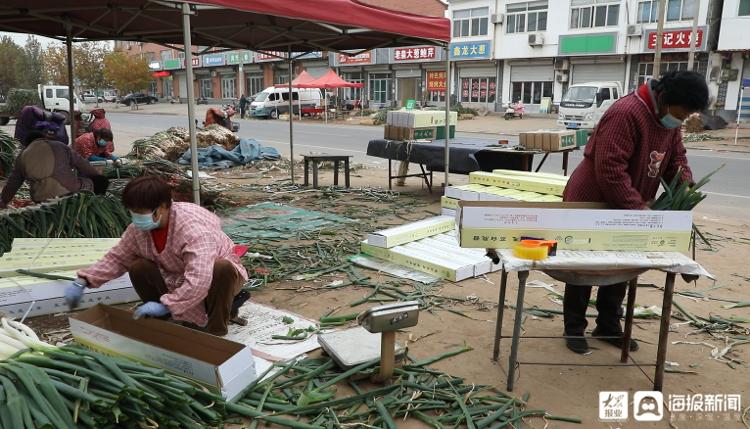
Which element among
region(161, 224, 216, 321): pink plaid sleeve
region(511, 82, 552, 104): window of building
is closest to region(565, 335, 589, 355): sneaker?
region(161, 224, 216, 321): pink plaid sleeve

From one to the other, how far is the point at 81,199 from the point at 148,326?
266 cm

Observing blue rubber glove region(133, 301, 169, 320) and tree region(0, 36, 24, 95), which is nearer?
blue rubber glove region(133, 301, 169, 320)

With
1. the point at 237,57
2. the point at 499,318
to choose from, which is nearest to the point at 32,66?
the point at 237,57

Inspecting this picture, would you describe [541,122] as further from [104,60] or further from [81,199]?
[104,60]

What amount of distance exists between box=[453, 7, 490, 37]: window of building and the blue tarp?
70.3ft

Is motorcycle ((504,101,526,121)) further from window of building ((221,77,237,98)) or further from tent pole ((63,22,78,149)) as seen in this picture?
window of building ((221,77,237,98))

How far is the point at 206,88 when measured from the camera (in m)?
49.0

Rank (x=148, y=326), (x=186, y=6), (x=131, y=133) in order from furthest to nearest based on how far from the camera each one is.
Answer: (x=131, y=133) → (x=186, y=6) → (x=148, y=326)

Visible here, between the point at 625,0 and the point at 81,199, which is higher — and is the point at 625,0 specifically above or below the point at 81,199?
above

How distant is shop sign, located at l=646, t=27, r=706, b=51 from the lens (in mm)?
22784

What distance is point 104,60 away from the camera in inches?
1726

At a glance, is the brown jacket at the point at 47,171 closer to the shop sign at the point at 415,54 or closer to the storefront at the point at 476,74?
the storefront at the point at 476,74

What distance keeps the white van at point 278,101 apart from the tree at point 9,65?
25831 mm

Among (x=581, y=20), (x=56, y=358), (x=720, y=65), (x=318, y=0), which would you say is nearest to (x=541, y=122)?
(x=581, y=20)
